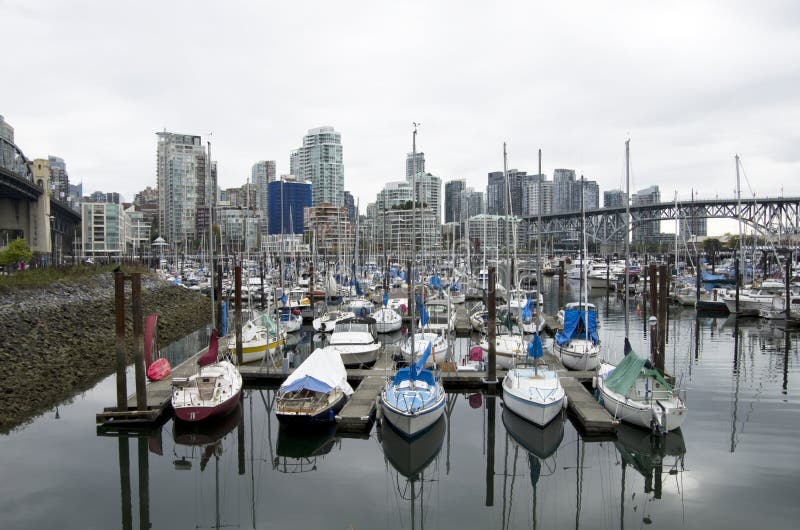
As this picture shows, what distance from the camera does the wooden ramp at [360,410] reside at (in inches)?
830

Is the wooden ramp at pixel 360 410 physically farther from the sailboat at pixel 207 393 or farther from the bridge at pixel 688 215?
the bridge at pixel 688 215

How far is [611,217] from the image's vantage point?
584 ft

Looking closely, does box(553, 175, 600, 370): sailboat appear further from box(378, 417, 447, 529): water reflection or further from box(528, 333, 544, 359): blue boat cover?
box(378, 417, 447, 529): water reflection

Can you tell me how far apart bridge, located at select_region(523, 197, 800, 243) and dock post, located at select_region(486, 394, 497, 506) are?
90.0m

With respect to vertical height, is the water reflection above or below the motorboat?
below

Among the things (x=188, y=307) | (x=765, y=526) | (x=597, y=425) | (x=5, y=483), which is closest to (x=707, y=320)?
(x=597, y=425)

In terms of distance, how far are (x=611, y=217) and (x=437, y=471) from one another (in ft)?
569

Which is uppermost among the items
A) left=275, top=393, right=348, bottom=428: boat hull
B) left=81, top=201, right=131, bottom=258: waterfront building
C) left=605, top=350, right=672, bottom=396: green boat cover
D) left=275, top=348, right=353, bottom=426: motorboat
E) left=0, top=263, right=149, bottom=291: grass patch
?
left=81, top=201, right=131, bottom=258: waterfront building

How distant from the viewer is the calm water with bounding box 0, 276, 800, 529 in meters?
15.5

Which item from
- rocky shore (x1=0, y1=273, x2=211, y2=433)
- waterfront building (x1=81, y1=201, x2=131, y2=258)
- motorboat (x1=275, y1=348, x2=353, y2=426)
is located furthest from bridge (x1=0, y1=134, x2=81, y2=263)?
motorboat (x1=275, y1=348, x2=353, y2=426)

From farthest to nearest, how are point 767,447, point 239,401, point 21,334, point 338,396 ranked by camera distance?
1. point 21,334
2. point 239,401
3. point 338,396
4. point 767,447

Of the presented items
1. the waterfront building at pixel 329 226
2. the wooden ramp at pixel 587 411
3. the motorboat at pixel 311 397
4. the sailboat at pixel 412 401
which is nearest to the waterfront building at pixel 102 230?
the waterfront building at pixel 329 226

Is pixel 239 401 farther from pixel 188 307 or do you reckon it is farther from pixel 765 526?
pixel 188 307

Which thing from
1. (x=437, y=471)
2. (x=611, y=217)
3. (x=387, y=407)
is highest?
(x=611, y=217)
